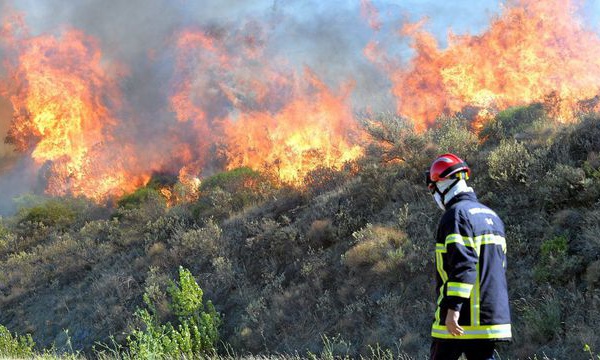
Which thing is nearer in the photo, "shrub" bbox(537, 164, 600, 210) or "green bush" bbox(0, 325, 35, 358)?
"shrub" bbox(537, 164, 600, 210)

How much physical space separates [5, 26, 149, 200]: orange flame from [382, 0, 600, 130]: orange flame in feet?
53.0

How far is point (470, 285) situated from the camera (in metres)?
3.45

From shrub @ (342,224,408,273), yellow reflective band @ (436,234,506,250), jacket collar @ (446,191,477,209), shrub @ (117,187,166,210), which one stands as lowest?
shrub @ (117,187,166,210)

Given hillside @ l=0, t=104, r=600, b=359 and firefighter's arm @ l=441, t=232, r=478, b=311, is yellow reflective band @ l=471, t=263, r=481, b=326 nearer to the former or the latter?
firefighter's arm @ l=441, t=232, r=478, b=311

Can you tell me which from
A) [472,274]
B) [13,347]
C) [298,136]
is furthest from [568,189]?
[298,136]

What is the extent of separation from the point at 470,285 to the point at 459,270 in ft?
0.39

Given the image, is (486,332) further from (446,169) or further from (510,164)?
(510,164)

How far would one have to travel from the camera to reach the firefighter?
3.48 m

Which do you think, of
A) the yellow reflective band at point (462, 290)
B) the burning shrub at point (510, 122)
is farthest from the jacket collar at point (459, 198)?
the burning shrub at point (510, 122)

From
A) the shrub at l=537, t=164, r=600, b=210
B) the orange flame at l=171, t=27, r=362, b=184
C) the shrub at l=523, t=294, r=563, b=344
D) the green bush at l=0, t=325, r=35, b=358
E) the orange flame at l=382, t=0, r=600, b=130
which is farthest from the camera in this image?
the orange flame at l=171, t=27, r=362, b=184

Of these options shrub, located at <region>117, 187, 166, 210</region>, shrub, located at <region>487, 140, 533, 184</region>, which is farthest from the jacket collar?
shrub, located at <region>117, 187, 166, 210</region>

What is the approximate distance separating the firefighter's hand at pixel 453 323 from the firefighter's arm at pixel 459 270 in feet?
0.11

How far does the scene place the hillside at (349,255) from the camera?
7.39m

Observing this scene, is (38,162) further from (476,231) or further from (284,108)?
(476,231)
